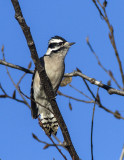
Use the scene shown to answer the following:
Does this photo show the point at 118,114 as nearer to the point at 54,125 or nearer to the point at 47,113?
the point at 54,125

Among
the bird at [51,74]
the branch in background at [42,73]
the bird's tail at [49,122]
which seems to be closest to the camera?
the branch in background at [42,73]

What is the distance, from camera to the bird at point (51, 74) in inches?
255

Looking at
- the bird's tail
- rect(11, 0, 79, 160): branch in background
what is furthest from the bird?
rect(11, 0, 79, 160): branch in background

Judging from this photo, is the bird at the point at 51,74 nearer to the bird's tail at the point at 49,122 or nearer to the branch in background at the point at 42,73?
the bird's tail at the point at 49,122

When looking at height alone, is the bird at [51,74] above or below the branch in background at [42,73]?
above

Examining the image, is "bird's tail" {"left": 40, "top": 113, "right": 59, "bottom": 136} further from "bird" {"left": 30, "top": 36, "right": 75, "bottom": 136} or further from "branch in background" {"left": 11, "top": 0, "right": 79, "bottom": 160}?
"branch in background" {"left": 11, "top": 0, "right": 79, "bottom": 160}

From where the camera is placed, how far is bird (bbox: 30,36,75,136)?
6.47 m

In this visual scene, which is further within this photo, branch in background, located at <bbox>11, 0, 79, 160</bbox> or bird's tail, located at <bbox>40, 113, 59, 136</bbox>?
bird's tail, located at <bbox>40, 113, 59, 136</bbox>

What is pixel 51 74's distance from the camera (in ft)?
21.1

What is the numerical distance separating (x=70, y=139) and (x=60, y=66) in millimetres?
3326

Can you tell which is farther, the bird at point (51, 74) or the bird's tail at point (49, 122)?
the bird at point (51, 74)

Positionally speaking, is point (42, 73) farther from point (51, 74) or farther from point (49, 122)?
point (49, 122)

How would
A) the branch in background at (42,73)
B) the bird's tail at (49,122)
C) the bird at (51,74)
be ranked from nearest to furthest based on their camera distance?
the branch in background at (42,73), the bird's tail at (49,122), the bird at (51,74)

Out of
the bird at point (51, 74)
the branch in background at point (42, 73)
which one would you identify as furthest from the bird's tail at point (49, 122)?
the branch in background at point (42, 73)
